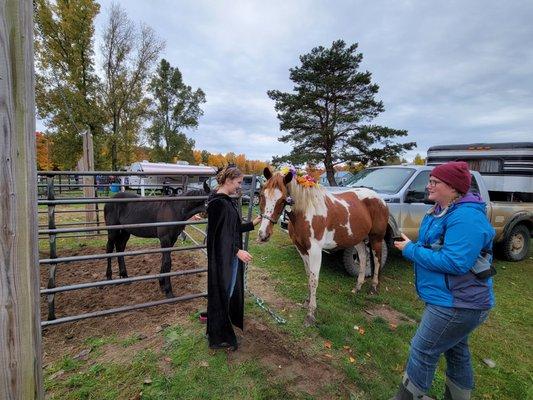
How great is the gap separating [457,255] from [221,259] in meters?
1.79

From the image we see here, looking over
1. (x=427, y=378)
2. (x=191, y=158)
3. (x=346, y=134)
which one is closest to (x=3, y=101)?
(x=427, y=378)

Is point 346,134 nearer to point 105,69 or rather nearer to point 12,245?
point 105,69

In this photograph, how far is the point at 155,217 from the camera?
4.33 metres

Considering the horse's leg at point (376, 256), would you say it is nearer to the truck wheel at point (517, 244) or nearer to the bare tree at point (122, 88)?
the truck wheel at point (517, 244)

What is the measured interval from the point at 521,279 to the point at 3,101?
8314mm

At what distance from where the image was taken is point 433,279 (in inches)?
76.2

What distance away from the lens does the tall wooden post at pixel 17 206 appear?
1108mm

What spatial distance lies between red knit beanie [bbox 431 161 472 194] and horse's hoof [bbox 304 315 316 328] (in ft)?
7.68

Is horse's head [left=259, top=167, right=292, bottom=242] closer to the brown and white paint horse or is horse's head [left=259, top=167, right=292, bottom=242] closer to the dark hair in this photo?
the brown and white paint horse

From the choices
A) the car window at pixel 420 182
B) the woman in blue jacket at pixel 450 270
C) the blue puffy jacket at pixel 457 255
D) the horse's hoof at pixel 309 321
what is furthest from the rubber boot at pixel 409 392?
the car window at pixel 420 182

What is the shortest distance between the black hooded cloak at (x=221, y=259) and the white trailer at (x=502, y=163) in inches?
290

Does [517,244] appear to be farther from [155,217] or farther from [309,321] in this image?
[155,217]

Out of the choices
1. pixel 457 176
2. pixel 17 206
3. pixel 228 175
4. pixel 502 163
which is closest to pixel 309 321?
pixel 228 175

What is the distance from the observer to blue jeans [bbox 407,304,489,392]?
1853mm
